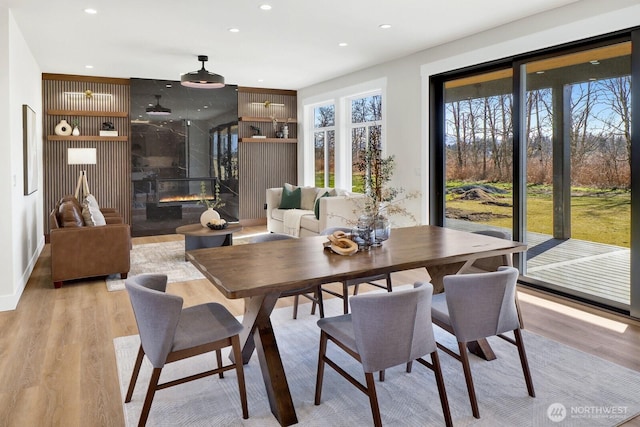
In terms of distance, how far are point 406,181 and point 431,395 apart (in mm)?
3912

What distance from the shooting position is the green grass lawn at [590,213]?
3785mm

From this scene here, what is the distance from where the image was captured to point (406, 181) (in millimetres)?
6074

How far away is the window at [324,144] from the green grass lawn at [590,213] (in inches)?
157

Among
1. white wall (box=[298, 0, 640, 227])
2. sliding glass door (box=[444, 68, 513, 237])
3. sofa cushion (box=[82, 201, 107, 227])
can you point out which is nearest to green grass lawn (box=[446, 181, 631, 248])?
sliding glass door (box=[444, 68, 513, 237])

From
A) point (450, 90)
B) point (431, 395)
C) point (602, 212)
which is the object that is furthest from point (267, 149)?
point (431, 395)

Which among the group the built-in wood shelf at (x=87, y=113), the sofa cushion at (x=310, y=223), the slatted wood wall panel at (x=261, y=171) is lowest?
the sofa cushion at (x=310, y=223)

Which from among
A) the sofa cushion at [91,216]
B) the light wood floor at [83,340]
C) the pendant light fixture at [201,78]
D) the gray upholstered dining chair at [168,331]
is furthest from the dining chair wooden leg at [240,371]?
the pendant light fixture at [201,78]

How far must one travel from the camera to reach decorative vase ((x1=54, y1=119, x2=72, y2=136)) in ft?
23.8

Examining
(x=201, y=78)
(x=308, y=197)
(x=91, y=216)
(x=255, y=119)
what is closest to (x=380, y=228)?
(x=91, y=216)

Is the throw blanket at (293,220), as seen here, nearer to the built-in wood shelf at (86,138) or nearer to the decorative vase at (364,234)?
the built-in wood shelf at (86,138)

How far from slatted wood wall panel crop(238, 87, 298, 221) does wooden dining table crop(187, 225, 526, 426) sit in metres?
5.93

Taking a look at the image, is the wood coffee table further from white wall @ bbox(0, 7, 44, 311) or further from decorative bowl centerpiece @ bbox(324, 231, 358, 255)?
decorative bowl centerpiece @ bbox(324, 231, 358, 255)

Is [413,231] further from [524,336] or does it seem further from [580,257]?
[580,257]

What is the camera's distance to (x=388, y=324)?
77.9 inches
